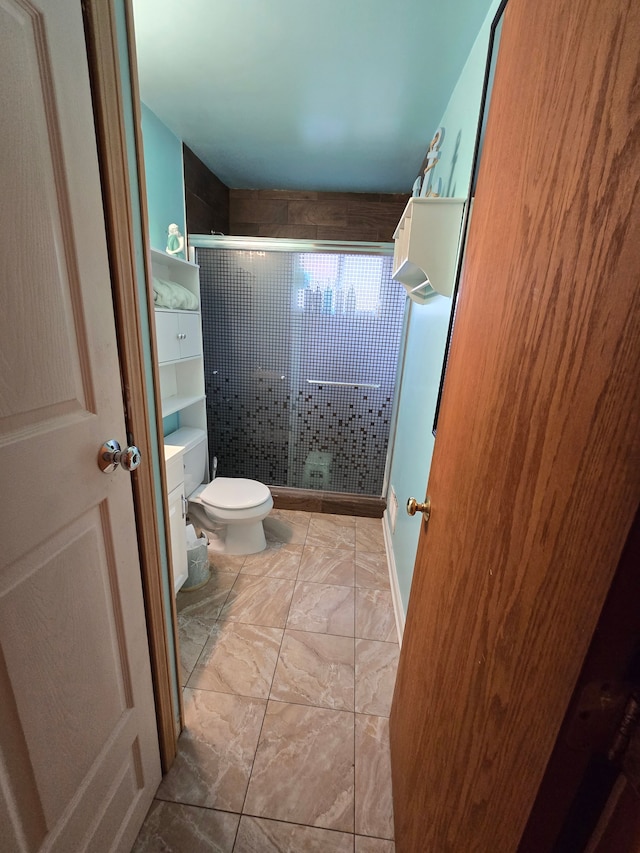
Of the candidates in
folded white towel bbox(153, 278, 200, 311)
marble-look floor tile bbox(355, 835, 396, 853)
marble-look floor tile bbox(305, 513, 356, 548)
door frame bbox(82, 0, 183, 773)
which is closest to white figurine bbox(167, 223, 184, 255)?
folded white towel bbox(153, 278, 200, 311)

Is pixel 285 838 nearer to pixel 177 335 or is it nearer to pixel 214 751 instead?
pixel 214 751

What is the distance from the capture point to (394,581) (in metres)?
1.89

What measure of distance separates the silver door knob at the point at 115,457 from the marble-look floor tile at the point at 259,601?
3.98 ft

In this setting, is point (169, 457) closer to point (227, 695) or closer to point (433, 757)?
point (227, 695)

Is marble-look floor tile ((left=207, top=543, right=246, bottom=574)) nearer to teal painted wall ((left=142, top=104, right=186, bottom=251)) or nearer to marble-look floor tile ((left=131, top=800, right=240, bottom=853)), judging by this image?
marble-look floor tile ((left=131, top=800, right=240, bottom=853))

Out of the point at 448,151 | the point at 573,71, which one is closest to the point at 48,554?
the point at 573,71

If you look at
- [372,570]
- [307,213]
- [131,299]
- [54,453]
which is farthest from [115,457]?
[307,213]

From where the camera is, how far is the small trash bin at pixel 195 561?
1796 millimetres

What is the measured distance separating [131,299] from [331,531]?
201 centimetres

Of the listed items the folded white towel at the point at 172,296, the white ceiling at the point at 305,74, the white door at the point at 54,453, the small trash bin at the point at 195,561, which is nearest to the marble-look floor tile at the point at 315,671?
the small trash bin at the point at 195,561

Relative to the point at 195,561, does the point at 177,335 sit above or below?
above

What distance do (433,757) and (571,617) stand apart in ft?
1.96

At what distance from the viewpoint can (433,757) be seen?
708 millimetres

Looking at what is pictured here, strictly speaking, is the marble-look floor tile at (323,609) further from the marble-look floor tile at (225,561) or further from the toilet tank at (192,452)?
the toilet tank at (192,452)
